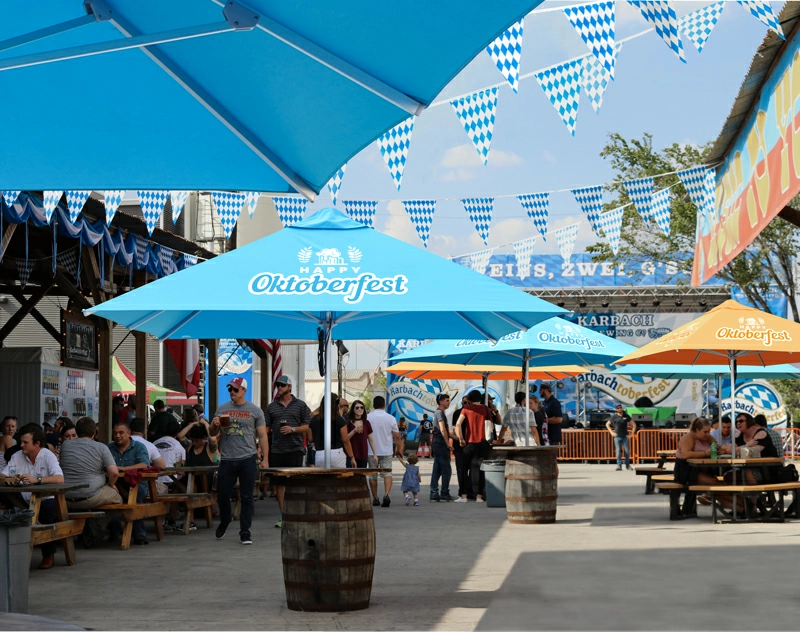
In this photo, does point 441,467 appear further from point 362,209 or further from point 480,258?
point 480,258

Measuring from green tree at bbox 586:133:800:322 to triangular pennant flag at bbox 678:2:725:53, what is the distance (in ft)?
59.9

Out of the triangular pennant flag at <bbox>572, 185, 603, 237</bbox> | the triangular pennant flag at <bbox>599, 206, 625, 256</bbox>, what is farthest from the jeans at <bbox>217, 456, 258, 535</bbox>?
the triangular pennant flag at <bbox>599, 206, 625, 256</bbox>

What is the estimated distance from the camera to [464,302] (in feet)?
24.5

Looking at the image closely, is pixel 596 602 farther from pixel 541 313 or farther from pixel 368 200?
pixel 368 200

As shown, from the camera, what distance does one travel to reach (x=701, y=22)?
9.34 meters

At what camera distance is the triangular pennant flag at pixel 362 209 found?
1692 cm

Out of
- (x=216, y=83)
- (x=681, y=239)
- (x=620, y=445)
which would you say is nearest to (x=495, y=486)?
(x=216, y=83)

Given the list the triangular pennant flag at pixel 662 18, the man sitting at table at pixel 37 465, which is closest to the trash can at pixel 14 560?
the man sitting at table at pixel 37 465

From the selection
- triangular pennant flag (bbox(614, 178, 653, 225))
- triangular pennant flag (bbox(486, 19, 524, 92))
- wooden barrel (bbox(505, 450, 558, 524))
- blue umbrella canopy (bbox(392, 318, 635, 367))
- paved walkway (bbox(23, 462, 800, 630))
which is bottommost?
paved walkway (bbox(23, 462, 800, 630))

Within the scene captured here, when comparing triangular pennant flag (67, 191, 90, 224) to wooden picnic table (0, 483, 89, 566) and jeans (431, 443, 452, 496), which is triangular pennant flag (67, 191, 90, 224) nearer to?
wooden picnic table (0, 483, 89, 566)

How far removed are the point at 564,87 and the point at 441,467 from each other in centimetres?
867

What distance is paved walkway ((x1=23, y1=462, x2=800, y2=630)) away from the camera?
6871 millimetres

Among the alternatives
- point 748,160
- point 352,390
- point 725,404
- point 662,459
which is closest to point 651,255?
point 725,404

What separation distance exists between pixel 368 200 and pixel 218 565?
8.47m
